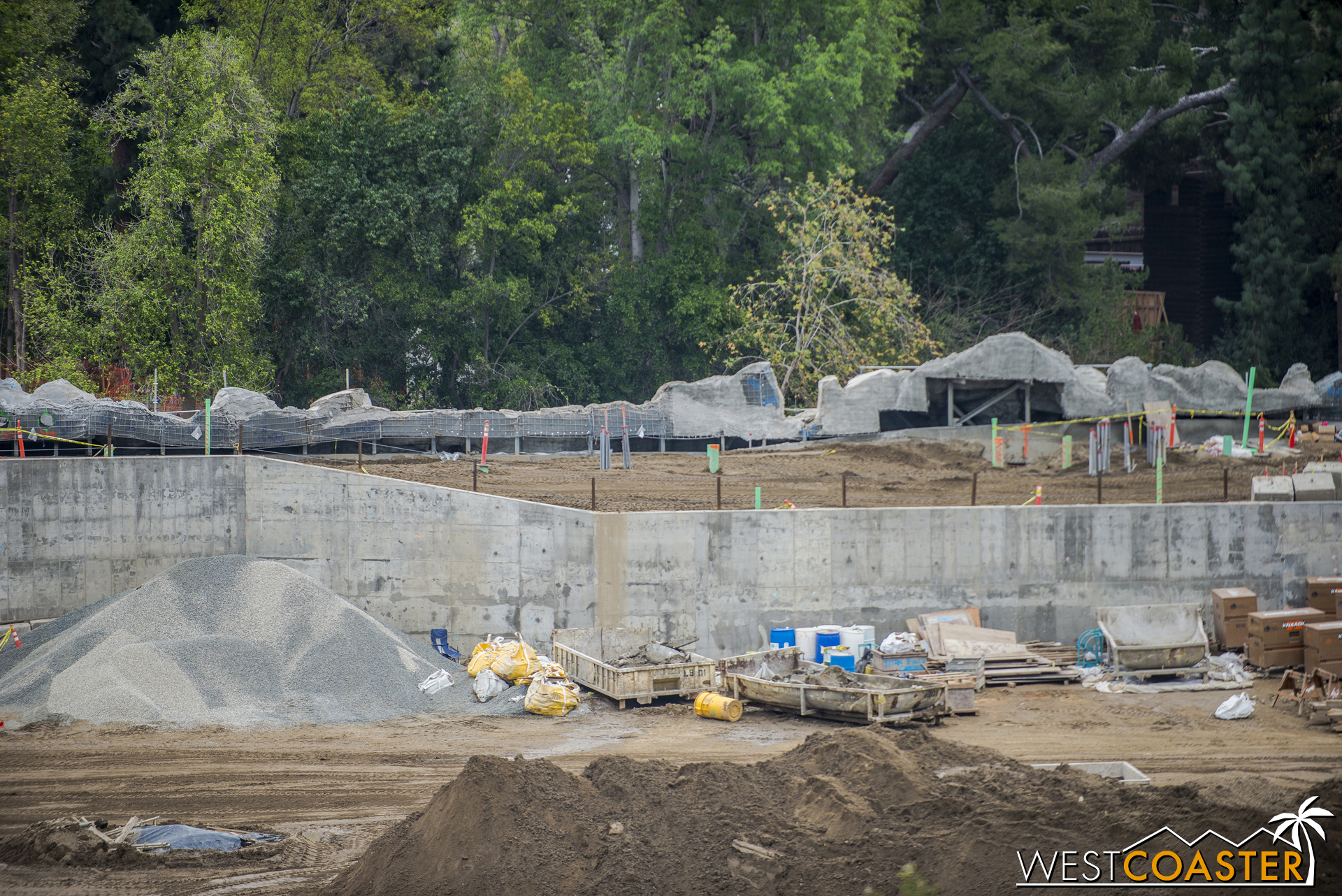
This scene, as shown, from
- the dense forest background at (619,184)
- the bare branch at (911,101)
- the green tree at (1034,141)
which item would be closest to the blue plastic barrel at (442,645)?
the dense forest background at (619,184)

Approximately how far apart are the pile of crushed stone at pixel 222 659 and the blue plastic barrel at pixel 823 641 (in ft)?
20.5

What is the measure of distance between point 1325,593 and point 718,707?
37.6 ft

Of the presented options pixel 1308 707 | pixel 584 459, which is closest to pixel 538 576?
pixel 584 459

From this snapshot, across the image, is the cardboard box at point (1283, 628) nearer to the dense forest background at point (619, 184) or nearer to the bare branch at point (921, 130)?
the dense forest background at point (619, 184)

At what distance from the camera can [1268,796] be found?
10875 mm

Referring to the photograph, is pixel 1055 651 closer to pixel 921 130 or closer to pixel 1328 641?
pixel 1328 641

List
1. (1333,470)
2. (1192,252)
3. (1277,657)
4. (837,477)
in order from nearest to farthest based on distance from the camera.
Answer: (1277,657) → (1333,470) → (837,477) → (1192,252)

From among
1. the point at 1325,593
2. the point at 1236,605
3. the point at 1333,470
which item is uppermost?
the point at 1333,470

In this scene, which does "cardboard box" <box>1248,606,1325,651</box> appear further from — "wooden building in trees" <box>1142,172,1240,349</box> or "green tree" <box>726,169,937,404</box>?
"wooden building in trees" <box>1142,172,1240,349</box>

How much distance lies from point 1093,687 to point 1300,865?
999 centimetres

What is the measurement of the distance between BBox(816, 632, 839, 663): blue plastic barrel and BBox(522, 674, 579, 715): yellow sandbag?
13.9 ft

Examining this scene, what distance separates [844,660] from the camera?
19.0 metres

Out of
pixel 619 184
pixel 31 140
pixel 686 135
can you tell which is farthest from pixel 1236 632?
pixel 31 140

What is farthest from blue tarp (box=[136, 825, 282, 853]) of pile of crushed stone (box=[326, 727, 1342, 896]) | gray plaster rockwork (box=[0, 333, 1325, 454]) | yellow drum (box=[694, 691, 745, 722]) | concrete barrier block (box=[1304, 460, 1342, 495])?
concrete barrier block (box=[1304, 460, 1342, 495])
